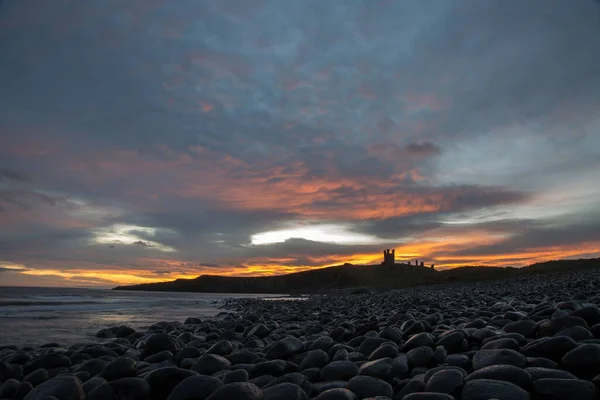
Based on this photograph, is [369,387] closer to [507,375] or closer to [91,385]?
[507,375]

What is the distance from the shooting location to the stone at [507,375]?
285cm

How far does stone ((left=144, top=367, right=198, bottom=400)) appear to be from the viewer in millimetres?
3584

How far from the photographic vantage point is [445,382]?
2938 mm

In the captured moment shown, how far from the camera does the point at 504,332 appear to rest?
180 inches

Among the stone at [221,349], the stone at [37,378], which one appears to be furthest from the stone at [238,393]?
the stone at [37,378]

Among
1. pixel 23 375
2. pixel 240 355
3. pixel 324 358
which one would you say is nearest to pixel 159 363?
pixel 240 355

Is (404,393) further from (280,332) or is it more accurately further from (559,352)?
(280,332)

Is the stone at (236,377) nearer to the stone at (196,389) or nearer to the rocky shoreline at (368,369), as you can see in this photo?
the rocky shoreline at (368,369)

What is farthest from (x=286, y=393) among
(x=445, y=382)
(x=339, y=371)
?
(x=445, y=382)

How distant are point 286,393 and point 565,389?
1905mm

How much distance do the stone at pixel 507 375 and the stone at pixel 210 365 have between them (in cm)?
254

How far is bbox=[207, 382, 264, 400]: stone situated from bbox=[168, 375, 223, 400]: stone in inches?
10.7

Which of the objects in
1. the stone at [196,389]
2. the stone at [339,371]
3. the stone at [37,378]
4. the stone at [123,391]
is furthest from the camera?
the stone at [37,378]

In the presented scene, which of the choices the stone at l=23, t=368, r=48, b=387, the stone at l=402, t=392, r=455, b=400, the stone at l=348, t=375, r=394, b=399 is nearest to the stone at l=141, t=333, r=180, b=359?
the stone at l=23, t=368, r=48, b=387
